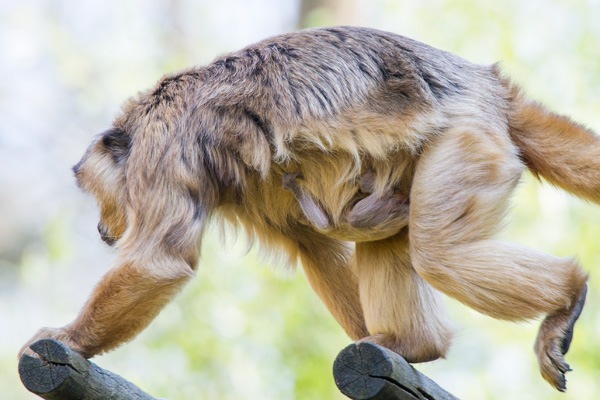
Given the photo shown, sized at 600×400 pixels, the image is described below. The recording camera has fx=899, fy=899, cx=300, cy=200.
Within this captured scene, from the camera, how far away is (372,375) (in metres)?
3.67

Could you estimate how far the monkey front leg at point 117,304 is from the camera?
4277mm

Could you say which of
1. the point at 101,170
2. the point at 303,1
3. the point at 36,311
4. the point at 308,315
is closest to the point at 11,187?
the point at 36,311

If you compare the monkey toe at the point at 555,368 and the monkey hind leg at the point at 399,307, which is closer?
the monkey toe at the point at 555,368

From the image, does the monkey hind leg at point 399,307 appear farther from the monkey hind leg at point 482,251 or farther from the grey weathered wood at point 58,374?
the grey weathered wood at point 58,374

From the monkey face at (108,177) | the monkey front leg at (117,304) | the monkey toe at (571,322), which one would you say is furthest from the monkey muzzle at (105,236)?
the monkey toe at (571,322)

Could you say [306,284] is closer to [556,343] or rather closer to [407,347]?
[407,347]

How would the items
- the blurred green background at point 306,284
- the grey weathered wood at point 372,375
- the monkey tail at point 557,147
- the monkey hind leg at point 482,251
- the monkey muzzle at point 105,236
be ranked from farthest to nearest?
1. the blurred green background at point 306,284
2. the monkey muzzle at point 105,236
3. the monkey tail at point 557,147
4. the monkey hind leg at point 482,251
5. the grey weathered wood at point 372,375

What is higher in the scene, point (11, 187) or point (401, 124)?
point (401, 124)

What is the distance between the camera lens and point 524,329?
840 centimetres

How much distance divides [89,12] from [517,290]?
40.9ft

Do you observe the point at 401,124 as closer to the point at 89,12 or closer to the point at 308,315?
the point at 308,315

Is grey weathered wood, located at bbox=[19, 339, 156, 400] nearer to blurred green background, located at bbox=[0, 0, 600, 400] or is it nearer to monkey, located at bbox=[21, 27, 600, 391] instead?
monkey, located at bbox=[21, 27, 600, 391]

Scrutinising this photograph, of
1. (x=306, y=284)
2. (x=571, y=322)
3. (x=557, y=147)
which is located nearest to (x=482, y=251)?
(x=571, y=322)

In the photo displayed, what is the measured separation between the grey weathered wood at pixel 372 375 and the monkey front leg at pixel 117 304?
1.02 m
